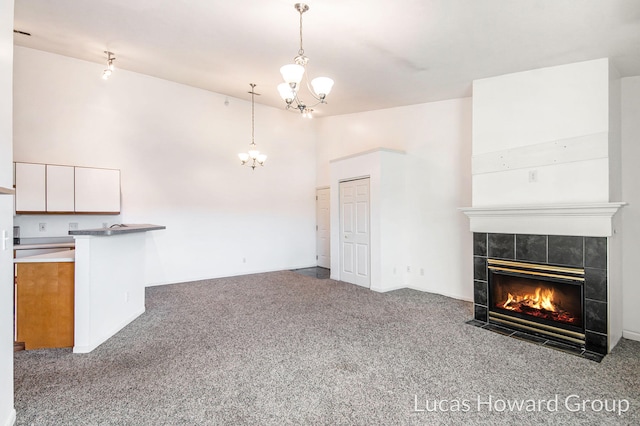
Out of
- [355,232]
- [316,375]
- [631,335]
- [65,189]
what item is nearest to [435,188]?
[355,232]

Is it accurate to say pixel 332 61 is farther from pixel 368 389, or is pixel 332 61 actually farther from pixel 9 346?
pixel 9 346

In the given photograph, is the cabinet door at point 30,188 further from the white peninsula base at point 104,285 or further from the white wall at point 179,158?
the white peninsula base at point 104,285

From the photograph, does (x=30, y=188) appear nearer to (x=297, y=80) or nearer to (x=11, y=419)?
(x=11, y=419)

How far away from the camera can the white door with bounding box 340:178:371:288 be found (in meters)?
5.98

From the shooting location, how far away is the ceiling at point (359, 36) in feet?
9.75

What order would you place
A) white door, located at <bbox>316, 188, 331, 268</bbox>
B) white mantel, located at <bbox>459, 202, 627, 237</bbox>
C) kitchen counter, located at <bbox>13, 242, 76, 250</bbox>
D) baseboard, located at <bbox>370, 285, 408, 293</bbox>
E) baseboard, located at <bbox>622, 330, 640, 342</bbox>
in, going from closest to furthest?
1. white mantel, located at <bbox>459, 202, 627, 237</bbox>
2. baseboard, located at <bbox>622, 330, 640, 342</bbox>
3. kitchen counter, located at <bbox>13, 242, 76, 250</bbox>
4. baseboard, located at <bbox>370, 285, 408, 293</bbox>
5. white door, located at <bbox>316, 188, 331, 268</bbox>

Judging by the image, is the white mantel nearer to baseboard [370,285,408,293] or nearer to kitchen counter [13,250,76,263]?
baseboard [370,285,408,293]

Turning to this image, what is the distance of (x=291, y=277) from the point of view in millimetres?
6840

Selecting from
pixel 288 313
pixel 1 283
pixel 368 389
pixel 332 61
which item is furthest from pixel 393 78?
pixel 1 283

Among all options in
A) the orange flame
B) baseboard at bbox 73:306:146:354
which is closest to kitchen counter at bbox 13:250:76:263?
baseboard at bbox 73:306:146:354

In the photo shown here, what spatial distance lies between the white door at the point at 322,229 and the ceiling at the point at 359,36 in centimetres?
333

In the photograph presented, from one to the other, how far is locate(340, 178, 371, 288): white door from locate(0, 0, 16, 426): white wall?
189 inches

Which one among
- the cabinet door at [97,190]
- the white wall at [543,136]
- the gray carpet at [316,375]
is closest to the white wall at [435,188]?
the white wall at [543,136]

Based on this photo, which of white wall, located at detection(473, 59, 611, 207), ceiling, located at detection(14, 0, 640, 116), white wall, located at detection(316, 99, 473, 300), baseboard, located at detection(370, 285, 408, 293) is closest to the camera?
ceiling, located at detection(14, 0, 640, 116)
